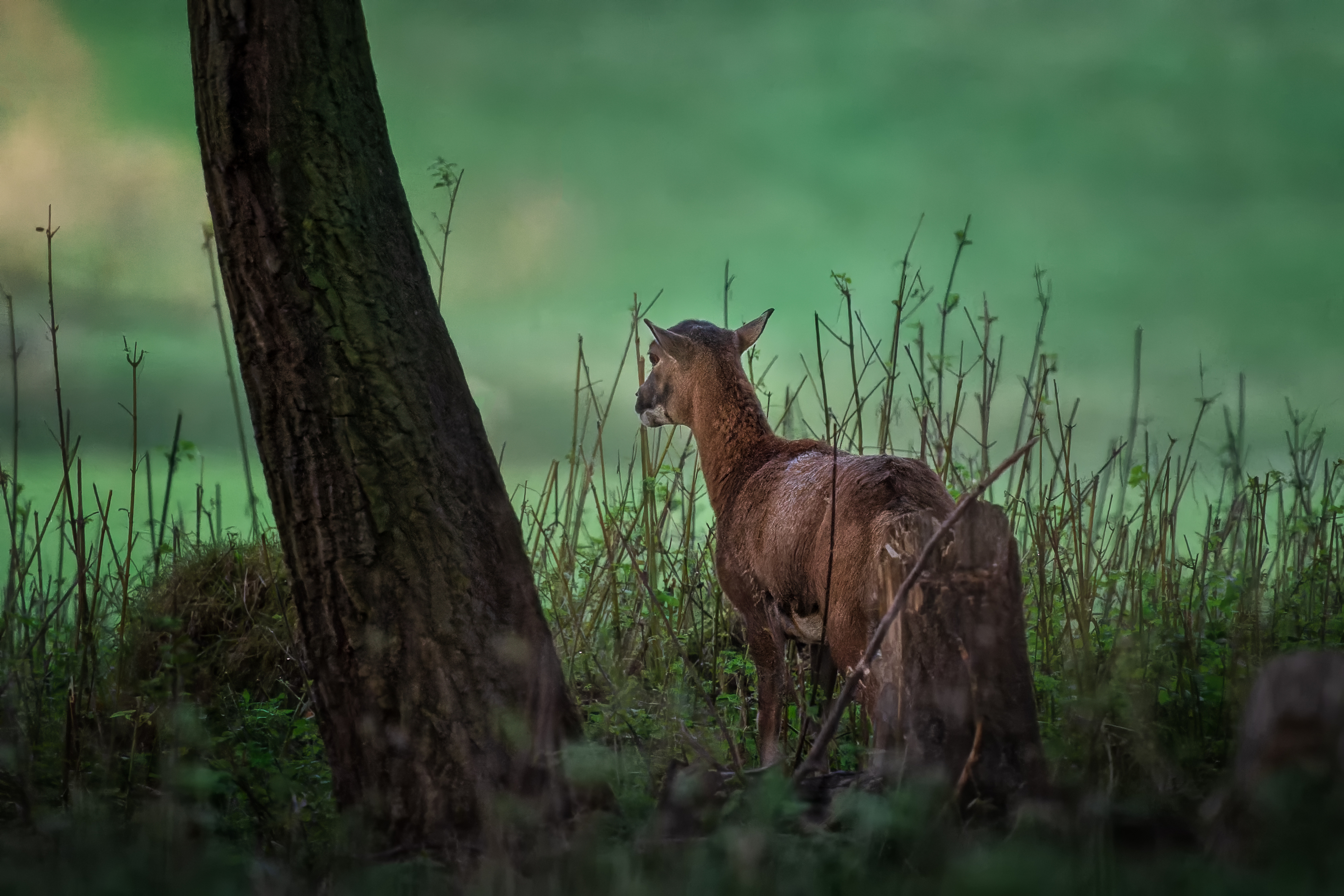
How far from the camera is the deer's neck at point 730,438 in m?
5.54

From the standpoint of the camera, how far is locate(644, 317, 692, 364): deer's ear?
582 cm

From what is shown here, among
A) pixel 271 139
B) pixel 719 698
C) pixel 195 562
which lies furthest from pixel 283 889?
pixel 195 562

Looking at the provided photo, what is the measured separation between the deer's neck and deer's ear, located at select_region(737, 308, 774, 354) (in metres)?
0.29

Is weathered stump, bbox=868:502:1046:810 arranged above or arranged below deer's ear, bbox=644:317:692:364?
below

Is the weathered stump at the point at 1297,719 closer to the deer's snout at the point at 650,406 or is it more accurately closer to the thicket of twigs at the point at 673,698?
the thicket of twigs at the point at 673,698

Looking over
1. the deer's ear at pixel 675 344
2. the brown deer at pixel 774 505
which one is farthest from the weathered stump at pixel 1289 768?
the deer's ear at pixel 675 344

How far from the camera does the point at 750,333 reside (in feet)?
20.0

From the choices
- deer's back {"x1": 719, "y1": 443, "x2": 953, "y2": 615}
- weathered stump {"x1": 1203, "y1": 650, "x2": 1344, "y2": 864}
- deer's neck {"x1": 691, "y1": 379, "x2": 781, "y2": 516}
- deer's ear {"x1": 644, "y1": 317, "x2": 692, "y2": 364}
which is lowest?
weathered stump {"x1": 1203, "y1": 650, "x2": 1344, "y2": 864}

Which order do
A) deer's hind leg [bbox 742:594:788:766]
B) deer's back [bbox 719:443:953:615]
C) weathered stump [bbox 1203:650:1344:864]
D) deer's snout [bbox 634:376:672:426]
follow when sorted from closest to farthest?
1. weathered stump [bbox 1203:650:1344:864]
2. deer's back [bbox 719:443:953:615]
3. deer's hind leg [bbox 742:594:788:766]
4. deer's snout [bbox 634:376:672:426]

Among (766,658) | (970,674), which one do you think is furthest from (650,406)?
(970,674)

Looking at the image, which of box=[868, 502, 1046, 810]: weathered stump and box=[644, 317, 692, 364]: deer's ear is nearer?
box=[868, 502, 1046, 810]: weathered stump

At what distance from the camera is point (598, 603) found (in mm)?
6219

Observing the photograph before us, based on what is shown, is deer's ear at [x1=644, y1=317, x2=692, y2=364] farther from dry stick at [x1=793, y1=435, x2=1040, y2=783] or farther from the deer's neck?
dry stick at [x1=793, y1=435, x2=1040, y2=783]

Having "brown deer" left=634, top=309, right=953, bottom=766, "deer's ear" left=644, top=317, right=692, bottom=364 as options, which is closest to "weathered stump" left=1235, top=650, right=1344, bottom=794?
"brown deer" left=634, top=309, right=953, bottom=766
